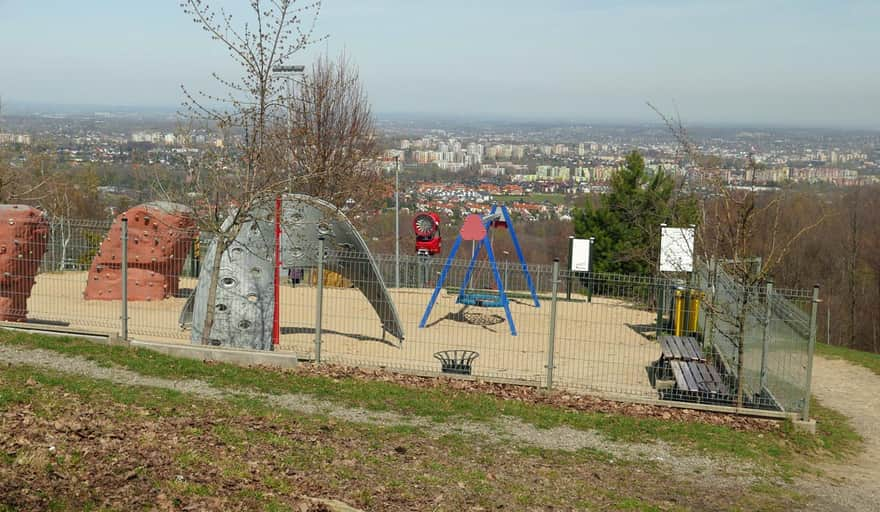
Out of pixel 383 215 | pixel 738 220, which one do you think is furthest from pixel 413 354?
pixel 383 215

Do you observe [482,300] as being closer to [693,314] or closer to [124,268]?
[693,314]

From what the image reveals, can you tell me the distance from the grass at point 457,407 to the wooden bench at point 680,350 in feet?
6.59

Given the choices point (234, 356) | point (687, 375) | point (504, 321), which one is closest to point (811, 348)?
point (687, 375)

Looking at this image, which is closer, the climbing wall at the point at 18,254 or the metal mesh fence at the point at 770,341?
the metal mesh fence at the point at 770,341

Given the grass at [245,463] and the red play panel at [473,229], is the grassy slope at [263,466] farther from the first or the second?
the red play panel at [473,229]

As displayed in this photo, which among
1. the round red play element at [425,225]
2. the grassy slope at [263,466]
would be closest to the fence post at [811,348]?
the grassy slope at [263,466]

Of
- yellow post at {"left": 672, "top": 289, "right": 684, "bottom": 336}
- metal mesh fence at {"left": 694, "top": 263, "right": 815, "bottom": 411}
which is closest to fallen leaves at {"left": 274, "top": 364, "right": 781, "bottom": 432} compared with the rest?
metal mesh fence at {"left": 694, "top": 263, "right": 815, "bottom": 411}

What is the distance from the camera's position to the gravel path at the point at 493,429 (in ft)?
31.2

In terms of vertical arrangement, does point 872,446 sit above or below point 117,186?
below

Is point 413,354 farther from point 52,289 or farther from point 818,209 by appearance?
point 818,209

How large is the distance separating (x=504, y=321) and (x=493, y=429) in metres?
10.0

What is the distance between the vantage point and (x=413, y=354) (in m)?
16.1

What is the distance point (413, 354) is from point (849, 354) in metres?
9.52

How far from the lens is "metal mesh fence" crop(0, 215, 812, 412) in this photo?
12.6 meters
